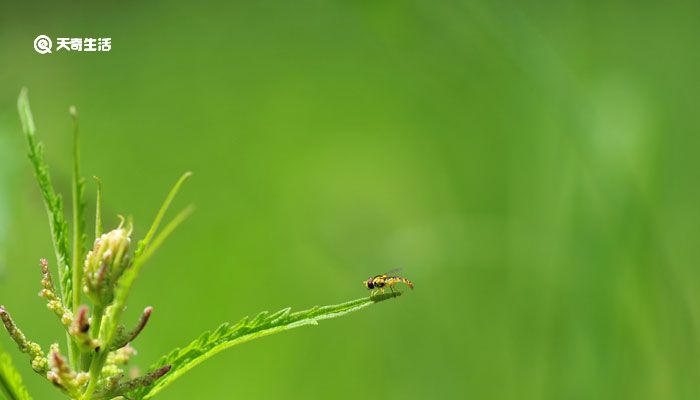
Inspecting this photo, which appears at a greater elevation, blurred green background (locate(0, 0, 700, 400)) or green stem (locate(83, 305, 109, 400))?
green stem (locate(83, 305, 109, 400))

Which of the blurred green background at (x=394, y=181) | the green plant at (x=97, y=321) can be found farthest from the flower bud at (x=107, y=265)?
the blurred green background at (x=394, y=181)

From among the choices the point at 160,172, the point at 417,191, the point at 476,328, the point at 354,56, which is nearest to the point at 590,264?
the point at 476,328

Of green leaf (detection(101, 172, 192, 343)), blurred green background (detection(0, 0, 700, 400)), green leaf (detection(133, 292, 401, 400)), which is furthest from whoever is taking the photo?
blurred green background (detection(0, 0, 700, 400))

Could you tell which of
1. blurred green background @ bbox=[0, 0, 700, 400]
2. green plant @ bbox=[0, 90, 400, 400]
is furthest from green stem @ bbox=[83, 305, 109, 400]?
blurred green background @ bbox=[0, 0, 700, 400]

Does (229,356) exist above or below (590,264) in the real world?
below

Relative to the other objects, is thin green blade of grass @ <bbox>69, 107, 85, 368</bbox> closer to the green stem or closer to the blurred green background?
the green stem

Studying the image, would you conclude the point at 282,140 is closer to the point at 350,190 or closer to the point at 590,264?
the point at 350,190

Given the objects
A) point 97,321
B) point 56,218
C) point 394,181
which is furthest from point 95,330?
point 394,181
